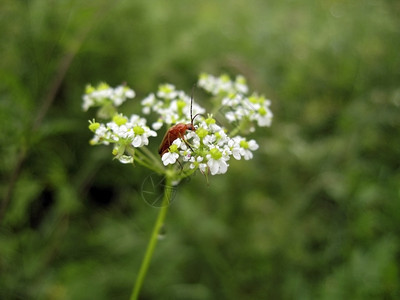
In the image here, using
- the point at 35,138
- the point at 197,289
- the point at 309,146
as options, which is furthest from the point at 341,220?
the point at 35,138

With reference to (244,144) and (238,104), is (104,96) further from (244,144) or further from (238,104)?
(244,144)

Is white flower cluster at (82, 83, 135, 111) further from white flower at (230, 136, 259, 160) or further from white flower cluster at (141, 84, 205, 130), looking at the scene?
white flower at (230, 136, 259, 160)

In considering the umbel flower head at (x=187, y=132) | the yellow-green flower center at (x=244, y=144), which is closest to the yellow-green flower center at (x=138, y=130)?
the umbel flower head at (x=187, y=132)

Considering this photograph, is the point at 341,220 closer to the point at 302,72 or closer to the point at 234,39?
the point at 302,72

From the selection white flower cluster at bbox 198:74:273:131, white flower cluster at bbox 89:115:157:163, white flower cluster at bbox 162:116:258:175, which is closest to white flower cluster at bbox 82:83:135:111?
white flower cluster at bbox 89:115:157:163

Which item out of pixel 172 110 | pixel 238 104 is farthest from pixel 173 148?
pixel 238 104
